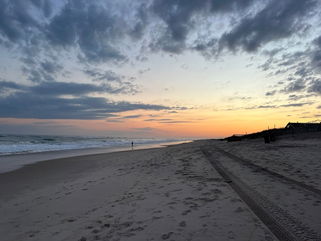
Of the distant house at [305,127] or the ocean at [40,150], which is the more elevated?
the distant house at [305,127]

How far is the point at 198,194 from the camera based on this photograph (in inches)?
233

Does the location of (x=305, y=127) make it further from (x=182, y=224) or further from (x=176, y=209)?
(x=182, y=224)

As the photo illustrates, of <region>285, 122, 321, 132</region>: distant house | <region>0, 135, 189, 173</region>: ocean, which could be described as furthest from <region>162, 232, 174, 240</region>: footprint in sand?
<region>285, 122, 321, 132</region>: distant house

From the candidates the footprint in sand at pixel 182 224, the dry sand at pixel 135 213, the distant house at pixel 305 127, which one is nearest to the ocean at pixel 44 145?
the dry sand at pixel 135 213

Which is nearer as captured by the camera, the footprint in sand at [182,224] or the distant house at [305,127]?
the footprint in sand at [182,224]

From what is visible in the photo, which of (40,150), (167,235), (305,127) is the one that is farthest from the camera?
(305,127)

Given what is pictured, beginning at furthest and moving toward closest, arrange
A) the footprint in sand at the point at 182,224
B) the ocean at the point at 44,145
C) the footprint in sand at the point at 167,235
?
the ocean at the point at 44,145
the footprint in sand at the point at 182,224
the footprint in sand at the point at 167,235

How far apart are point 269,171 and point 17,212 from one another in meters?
9.06

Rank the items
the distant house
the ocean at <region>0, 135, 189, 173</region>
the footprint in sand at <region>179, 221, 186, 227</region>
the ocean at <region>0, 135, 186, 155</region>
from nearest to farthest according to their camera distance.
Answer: the footprint in sand at <region>179, 221, 186, 227</region>
the ocean at <region>0, 135, 189, 173</region>
the ocean at <region>0, 135, 186, 155</region>
the distant house

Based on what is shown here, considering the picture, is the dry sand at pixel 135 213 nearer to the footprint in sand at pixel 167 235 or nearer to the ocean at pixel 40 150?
the footprint in sand at pixel 167 235

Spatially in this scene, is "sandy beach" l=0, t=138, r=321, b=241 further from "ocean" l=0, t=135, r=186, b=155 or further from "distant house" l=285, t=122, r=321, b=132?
"distant house" l=285, t=122, r=321, b=132

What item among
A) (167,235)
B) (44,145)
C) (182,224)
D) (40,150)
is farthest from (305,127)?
(44,145)

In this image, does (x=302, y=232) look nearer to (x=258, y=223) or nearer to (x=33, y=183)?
(x=258, y=223)

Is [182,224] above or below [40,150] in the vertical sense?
below
